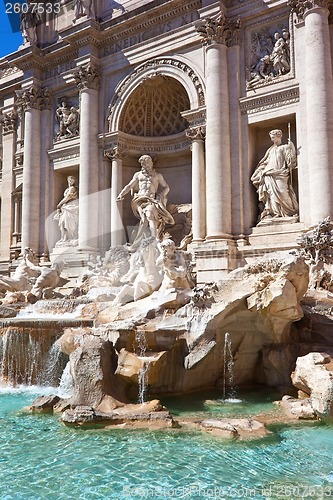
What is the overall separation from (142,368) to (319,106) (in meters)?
8.17

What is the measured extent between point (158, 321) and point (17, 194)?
12.8m

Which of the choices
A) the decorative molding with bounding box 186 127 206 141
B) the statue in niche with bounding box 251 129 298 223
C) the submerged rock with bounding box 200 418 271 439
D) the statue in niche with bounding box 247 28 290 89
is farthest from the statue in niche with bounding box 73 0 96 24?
the submerged rock with bounding box 200 418 271 439

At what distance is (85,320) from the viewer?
976 cm

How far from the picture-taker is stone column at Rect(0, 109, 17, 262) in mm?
19641

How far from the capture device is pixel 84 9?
56.9ft

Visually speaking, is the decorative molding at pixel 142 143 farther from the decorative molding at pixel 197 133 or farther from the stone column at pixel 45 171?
the stone column at pixel 45 171

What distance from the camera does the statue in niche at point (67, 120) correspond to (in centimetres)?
1783

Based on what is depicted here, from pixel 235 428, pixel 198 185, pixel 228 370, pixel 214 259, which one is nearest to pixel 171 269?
pixel 228 370

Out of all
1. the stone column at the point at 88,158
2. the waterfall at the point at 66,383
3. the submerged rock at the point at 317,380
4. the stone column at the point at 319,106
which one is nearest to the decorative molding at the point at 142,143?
the stone column at the point at 88,158

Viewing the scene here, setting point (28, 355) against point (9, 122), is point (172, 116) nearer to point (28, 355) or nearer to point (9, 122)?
point (9, 122)

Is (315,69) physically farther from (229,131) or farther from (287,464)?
(287,464)

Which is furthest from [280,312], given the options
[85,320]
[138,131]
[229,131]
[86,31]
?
[86,31]

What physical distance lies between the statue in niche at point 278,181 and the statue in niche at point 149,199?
11.7ft

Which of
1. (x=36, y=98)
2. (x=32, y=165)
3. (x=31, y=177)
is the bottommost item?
(x=31, y=177)
